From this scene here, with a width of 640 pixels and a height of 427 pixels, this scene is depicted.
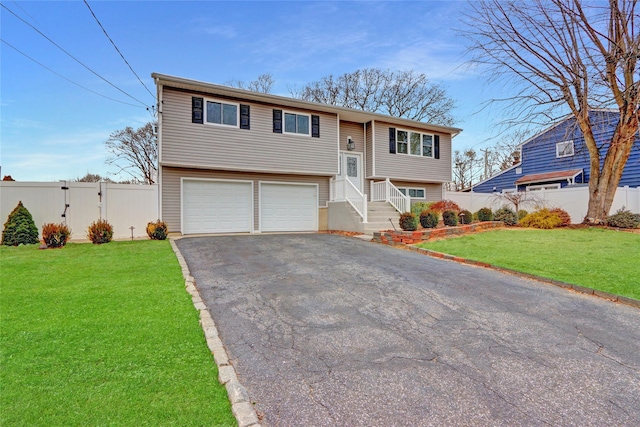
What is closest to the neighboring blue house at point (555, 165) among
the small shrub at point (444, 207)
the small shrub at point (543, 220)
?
the small shrub at point (543, 220)

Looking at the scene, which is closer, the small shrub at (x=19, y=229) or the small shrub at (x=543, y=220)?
the small shrub at (x=19, y=229)

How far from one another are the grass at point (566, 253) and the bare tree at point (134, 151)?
21.2 m

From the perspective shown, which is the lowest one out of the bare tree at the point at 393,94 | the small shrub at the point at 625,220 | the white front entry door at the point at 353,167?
the small shrub at the point at 625,220

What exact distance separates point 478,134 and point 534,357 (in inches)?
458

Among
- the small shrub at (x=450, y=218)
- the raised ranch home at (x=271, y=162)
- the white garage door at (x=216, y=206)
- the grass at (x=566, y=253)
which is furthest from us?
the white garage door at (x=216, y=206)

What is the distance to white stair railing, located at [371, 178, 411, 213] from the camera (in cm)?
1283

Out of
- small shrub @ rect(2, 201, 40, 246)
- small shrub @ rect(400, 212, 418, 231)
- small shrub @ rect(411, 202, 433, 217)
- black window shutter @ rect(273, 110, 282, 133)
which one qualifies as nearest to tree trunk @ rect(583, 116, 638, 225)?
small shrub @ rect(411, 202, 433, 217)

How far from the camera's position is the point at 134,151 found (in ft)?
76.8

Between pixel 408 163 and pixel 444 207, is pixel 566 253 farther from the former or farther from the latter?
pixel 408 163

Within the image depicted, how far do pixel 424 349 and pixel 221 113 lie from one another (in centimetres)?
1089

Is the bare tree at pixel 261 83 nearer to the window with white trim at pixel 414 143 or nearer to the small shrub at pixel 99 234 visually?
the window with white trim at pixel 414 143

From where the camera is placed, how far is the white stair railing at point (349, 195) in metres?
11.5

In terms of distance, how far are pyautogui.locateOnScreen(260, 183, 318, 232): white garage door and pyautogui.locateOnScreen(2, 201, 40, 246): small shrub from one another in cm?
681

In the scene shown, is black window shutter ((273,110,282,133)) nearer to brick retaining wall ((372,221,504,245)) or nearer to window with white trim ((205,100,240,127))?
window with white trim ((205,100,240,127))
